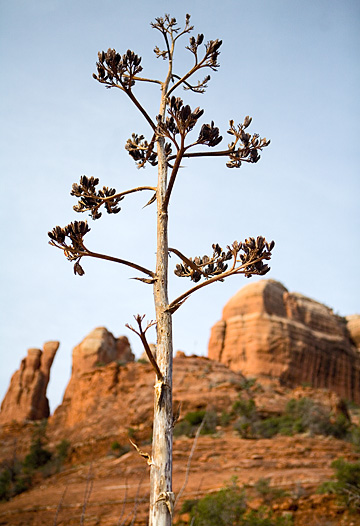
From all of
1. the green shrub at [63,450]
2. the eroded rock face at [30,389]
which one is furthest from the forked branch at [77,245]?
the eroded rock face at [30,389]

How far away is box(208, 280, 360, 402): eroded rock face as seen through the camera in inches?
1777

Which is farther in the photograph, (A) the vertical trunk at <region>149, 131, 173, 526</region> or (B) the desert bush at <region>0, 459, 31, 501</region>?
(B) the desert bush at <region>0, 459, 31, 501</region>

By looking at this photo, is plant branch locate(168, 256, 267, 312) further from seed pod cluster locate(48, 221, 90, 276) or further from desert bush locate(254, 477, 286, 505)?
desert bush locate(254, 477, 286, 505)

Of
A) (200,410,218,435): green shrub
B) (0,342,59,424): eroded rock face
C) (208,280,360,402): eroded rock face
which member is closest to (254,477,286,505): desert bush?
(200,410,218,435): green shrub

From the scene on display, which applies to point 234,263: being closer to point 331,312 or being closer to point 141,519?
point 141,519

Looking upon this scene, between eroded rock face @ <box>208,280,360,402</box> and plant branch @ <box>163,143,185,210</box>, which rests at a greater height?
eroded rock face @ <box>208,280,360,402</box>

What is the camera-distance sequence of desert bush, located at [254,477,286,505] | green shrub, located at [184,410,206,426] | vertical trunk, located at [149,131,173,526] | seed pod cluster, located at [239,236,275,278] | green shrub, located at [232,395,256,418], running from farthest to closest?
green shrub, located at [232,395,256,418], green shrub, located at [184,410,206,426], desert bush, located at [254,477,286,505], seed pod cluster, located at [239,236,275,278], vertical trunk, located at [149,131,173,526]

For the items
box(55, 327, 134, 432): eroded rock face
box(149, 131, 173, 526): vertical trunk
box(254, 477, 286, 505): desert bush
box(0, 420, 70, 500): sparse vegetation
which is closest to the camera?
box(149, 131, 173, 526): vertical trunk

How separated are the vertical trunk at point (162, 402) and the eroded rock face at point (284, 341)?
4047 cm

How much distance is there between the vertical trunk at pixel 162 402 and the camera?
150 inches

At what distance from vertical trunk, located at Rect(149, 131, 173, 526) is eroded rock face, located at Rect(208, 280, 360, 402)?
133ft

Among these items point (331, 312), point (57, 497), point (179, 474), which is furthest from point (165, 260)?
point (331, 312)

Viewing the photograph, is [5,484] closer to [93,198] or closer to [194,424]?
[194,424]

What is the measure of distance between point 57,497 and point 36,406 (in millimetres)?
27156
